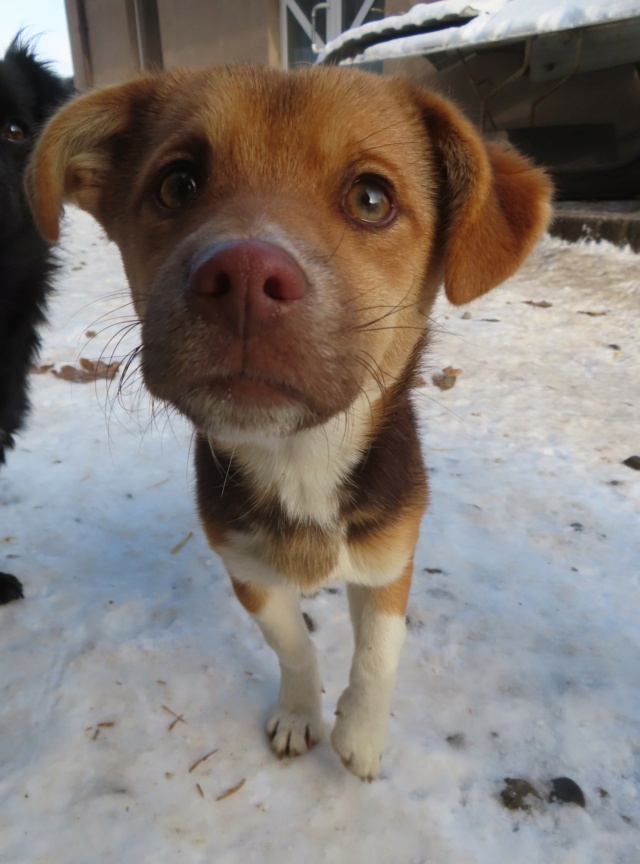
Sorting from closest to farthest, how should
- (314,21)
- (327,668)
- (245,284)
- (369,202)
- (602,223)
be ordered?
(245,284) → (369,202) → (327,668) → (602,223) → (314,21)

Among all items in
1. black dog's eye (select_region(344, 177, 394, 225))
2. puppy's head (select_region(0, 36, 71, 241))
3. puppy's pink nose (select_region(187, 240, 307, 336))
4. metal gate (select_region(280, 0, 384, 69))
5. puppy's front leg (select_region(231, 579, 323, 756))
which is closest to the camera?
puppy's pink nose (select_region(187, 240, 307, 336))

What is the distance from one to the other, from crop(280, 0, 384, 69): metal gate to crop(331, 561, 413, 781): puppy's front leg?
34.1 feet

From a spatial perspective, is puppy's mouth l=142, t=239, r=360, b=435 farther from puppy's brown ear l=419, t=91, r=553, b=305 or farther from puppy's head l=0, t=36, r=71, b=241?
puppy's head l=0, t=36, r=71, b=241

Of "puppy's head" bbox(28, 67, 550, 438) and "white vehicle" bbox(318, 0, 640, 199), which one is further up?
"white vehicle" bbox(318, 0, 640, 199)

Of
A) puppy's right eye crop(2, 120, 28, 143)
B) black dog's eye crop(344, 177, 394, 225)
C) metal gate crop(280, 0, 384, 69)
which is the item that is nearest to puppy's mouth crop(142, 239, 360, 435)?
black dog's eye crop(344, 177, 394, 225)

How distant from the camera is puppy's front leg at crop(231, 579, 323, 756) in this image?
2059 mm

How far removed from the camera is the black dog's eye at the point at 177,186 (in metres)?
1.69

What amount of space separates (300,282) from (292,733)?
1.52 m

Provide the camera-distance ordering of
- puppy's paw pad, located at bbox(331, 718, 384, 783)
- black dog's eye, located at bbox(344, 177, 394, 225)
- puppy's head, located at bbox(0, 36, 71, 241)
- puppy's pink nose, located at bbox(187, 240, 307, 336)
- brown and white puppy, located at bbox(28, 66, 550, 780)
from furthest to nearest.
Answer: puppy's head, located at bbox(0, 36, 71, 241) → puppy's paw pad, located at bbox(331, 718, 384, 783) → black dog's eye, located at bbox(344, 177, 394, 225) → brown and white puppy, located at bbox(28, 66, 550, 780) → puppy's pink nose, located at bbox(187, 240, 307, 336)

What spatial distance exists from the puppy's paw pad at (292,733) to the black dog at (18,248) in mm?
1323

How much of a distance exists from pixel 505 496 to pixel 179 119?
7.90 ft

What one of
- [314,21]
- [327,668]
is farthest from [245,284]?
[314,21]

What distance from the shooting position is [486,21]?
20.0 feet

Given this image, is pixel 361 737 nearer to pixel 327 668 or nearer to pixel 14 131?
pixel 327 668
